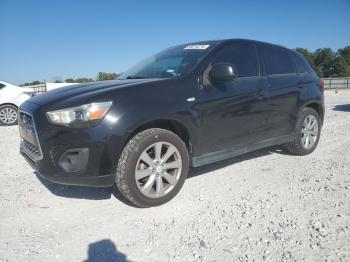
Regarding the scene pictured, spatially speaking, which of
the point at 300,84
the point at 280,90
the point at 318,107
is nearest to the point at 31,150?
the point at 280,90

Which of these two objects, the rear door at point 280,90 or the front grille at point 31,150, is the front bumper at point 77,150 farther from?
the rear door at point 280,90

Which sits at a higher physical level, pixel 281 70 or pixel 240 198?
pixel 281 70

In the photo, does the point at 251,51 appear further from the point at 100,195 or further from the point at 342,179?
the point at 100,195

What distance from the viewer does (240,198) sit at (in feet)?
11.2

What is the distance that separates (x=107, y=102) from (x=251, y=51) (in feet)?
7.61

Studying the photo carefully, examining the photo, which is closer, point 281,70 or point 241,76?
point 241,76

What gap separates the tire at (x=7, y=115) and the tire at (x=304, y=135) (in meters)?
7.90

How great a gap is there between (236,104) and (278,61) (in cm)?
140

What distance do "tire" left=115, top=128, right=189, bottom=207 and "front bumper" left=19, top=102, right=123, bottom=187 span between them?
122 mm

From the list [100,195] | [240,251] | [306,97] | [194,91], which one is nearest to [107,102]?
[194,91]

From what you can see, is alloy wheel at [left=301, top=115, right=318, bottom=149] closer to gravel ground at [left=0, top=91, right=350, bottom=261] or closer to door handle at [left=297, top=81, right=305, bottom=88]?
door handle at [left=297, top=81, right=305, bottom=88]

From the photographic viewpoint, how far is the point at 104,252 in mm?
2482

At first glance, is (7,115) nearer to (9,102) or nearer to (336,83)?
(9,102)

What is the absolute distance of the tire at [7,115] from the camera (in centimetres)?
921
